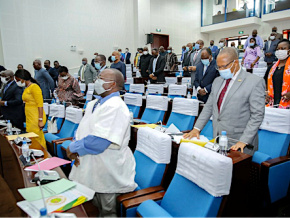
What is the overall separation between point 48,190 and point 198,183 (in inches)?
33.7

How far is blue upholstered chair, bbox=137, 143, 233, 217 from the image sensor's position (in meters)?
1.22

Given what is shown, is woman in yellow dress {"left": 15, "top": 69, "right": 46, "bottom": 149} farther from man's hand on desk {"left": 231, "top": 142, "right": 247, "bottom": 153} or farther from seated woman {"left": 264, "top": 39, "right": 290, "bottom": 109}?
seated woman {"left": 264, "top": 39, "right": 290, "bottom": 109}

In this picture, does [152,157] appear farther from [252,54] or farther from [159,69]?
[252,54]

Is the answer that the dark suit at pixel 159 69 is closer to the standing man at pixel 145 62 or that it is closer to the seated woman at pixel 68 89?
the standing man at pixel 145 62

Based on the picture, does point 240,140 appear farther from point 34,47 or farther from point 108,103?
point 34,47

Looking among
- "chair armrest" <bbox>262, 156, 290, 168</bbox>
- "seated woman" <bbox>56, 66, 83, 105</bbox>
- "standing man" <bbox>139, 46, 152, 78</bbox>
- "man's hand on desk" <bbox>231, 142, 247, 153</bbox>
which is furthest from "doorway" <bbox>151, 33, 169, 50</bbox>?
"man's hand on desk" <bbox>231, 142, 247, 153</bbox>

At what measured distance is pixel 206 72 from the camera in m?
3.36

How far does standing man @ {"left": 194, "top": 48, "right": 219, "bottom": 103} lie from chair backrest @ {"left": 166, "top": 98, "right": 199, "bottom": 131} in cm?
44

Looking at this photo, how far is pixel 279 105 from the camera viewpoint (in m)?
2.69

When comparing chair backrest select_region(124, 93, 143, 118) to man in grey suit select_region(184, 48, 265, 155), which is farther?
chair backrest select_region(124, 93, 143, 118)

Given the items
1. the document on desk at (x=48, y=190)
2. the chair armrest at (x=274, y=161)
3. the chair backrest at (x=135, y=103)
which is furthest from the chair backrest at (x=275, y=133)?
the chair backrest at (x=135, y=103)

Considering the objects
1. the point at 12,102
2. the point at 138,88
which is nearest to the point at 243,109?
the point at 12,102

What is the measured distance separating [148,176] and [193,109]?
148 centimetres

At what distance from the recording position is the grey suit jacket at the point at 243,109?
5.64 ft
